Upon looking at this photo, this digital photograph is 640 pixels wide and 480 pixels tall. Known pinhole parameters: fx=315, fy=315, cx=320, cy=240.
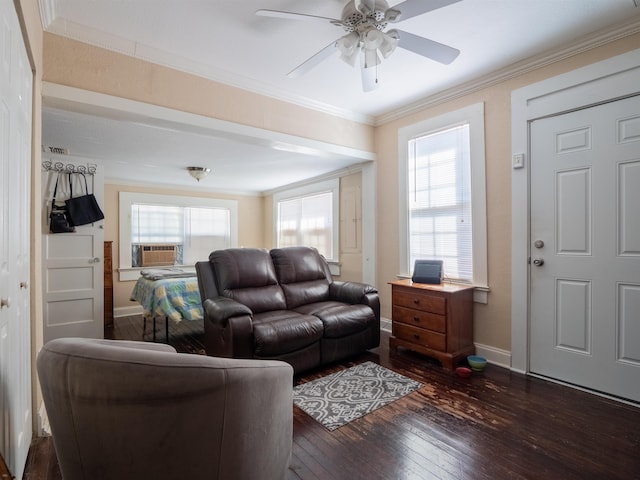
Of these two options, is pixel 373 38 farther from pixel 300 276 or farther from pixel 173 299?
pixel 173 299

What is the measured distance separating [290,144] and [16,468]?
282 cm

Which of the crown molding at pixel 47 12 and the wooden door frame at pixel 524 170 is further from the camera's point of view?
the wooden door frame at pixel 524 170

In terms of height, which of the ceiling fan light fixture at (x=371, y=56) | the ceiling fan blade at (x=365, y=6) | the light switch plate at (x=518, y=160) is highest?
the ceiling fan blade at (x=365, y=6)

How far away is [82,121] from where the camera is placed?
114 inches

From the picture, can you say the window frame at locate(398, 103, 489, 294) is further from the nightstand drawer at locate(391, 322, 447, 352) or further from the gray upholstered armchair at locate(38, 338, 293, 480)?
the gray upholstered armchair at locate(38, 338, 293, 480)

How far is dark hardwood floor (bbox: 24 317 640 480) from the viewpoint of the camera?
60.1 inches

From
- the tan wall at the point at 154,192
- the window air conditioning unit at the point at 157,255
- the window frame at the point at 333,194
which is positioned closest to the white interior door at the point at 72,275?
the tan wall at the point at 154,192

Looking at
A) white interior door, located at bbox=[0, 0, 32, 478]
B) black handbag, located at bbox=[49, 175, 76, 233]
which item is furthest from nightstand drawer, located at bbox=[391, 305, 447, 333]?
black handbag, located at bbox=[49, 175, 76, 233]

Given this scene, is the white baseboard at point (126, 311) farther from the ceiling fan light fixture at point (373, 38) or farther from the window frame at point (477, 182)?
the ceiling fan light fixture at point (373, 38)

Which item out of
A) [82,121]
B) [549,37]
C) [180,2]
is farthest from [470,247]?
[82,121]

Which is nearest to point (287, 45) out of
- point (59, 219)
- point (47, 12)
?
point (47, 12)

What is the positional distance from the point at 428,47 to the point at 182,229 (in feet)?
17.3

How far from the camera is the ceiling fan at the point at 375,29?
1663mm

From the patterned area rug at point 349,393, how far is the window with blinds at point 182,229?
4.36 meters
